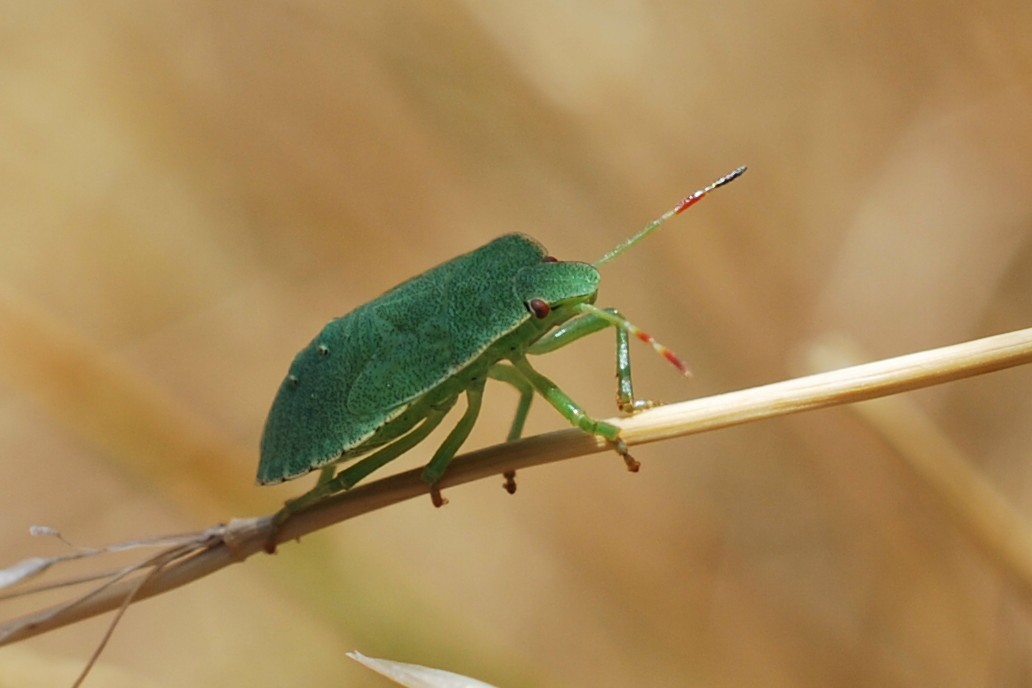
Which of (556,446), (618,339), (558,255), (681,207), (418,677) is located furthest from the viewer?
(558,255)

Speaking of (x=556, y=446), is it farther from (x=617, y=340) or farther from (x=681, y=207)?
(x=681, y=207)

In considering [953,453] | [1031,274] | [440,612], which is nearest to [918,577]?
[953,453]

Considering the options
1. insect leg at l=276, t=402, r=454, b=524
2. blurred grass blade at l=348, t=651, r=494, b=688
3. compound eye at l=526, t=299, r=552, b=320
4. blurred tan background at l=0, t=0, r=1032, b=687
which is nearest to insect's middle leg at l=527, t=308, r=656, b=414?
compound eye at l=526, t=299, r=552, b=320

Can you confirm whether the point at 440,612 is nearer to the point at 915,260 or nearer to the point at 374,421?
the point at 374,421

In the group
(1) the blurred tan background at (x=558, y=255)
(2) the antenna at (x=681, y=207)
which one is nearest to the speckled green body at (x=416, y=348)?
(2) the antenna at (x=681, y=207)

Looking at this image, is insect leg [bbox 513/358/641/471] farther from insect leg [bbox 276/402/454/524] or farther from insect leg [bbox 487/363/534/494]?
insect leg [bbox 276/402/454/524]

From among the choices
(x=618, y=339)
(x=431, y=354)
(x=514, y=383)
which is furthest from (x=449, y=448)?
(x=618, y=339)

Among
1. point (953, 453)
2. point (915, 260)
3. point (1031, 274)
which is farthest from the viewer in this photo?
point (915, 260)
